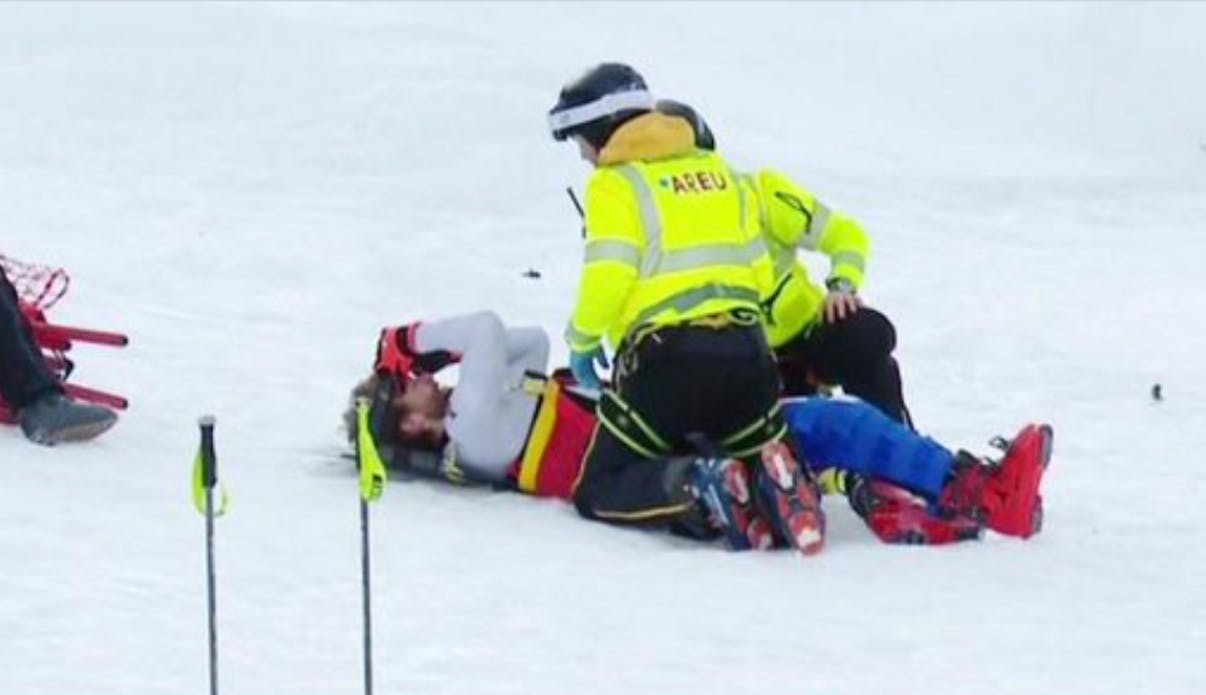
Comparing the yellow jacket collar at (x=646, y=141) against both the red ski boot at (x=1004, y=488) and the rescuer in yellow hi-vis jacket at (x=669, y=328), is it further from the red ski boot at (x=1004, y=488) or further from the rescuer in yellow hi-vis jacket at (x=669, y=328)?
the red ski boot at (x=1004, y=488)

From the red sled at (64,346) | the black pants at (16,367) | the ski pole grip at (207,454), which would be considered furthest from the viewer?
the red sled at (64,346)

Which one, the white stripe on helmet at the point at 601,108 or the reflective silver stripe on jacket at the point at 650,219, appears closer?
the reflective silver stripe on jacket at the point at 650,219

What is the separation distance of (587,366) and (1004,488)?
1.24 m

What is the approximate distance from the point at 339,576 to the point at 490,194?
741cm

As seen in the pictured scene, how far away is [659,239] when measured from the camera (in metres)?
→ 7.66

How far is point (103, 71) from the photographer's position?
16.0 meters

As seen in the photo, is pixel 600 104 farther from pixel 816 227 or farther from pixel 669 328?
pixel 816 227

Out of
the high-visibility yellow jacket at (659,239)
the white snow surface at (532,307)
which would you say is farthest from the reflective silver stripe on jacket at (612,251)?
the white snow surface at (532,307)

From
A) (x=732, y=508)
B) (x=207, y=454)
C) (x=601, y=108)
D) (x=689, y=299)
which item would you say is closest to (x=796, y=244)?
(x=689, y=299)

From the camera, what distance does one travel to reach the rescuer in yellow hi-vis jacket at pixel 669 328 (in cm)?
761

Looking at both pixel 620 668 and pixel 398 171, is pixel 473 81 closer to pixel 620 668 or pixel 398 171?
pixel 398 171

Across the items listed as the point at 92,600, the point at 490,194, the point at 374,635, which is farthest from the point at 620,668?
the point at 490,194

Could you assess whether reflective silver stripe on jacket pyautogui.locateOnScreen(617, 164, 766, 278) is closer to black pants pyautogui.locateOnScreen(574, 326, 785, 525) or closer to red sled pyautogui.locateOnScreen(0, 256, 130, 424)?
black pants pyautogui.locateOnScreen(574, 326, 785, 525)

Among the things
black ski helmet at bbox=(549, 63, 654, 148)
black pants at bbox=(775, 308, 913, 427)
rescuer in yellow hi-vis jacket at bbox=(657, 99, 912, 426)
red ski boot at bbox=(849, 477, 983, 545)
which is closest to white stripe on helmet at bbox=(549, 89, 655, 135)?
black ski helmet at bbox=(549, 63, 654, 148)
